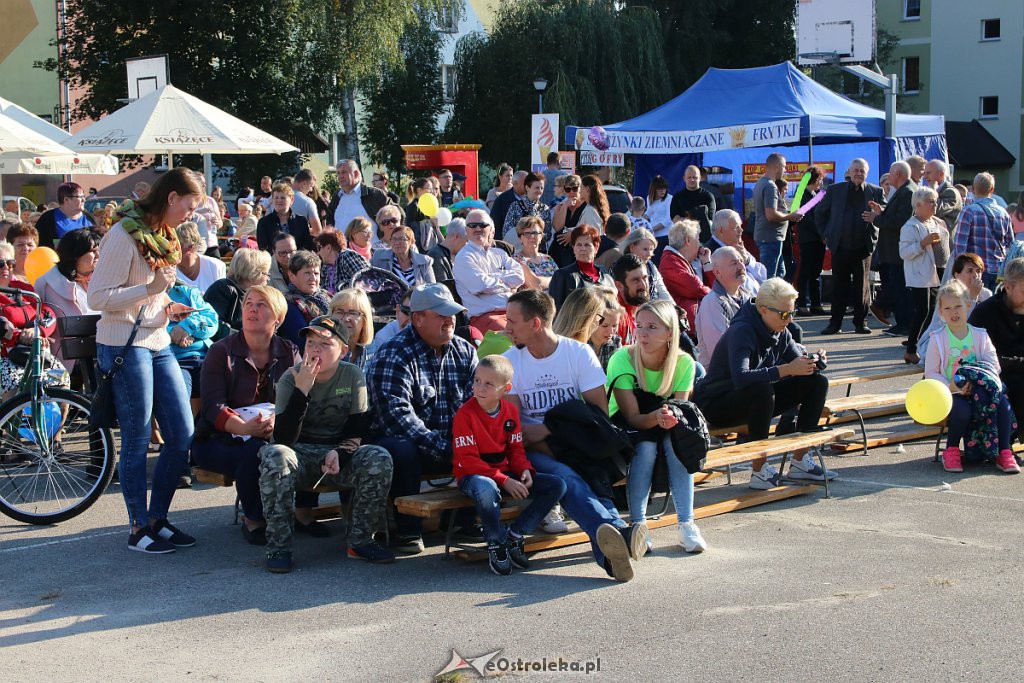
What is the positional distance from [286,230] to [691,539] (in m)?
8.23

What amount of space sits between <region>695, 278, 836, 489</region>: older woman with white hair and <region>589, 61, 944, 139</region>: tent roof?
12.0 meters

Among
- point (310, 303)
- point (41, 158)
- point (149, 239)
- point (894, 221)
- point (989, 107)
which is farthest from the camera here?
point (989, 107)

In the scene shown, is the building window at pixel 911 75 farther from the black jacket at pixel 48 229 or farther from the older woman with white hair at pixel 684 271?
the black jacket at pixel 48 229

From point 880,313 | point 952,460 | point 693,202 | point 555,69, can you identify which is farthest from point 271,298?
point 555,69

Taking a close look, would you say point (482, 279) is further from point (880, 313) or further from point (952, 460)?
point (880, 313)

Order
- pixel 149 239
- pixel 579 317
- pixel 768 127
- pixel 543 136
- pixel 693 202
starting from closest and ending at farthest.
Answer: pixel 149 239, pixel 579 317, pixel 693 202, pixel 768 127, pixel 543 136

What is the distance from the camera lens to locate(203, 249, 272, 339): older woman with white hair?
8.47 m

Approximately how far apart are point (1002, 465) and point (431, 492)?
421cm

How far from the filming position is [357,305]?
7238mm

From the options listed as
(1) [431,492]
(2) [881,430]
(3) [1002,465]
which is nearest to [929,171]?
(2) [881,430]

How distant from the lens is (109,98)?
126ft

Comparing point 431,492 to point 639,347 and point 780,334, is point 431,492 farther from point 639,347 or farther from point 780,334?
point 780,334

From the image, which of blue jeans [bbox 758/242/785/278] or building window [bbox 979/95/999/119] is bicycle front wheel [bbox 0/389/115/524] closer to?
blue jeans [bbox 758/242/785/278]

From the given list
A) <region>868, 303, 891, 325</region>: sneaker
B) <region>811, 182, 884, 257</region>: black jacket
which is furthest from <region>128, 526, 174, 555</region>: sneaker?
<region>868, 303, 891, 325</region>: sneaker
